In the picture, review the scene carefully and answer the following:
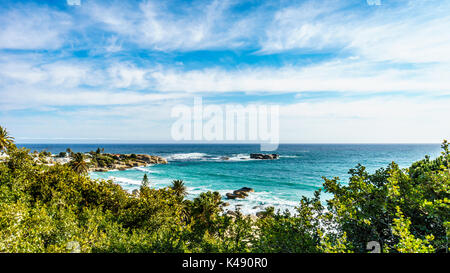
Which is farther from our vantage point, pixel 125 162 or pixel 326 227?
pixel 125 162

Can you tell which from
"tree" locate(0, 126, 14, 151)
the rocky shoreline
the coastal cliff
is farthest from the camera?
the rocky shoreline

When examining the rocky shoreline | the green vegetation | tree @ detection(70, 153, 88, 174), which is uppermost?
the green vegetation

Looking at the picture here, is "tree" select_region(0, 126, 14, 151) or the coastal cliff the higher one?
"tree" select_region(0, 126, 14, 151)

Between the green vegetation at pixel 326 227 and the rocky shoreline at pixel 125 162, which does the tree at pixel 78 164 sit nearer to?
the rocky shoreline at pixel 125 162

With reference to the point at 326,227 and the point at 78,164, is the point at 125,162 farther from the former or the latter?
the point at 326,227

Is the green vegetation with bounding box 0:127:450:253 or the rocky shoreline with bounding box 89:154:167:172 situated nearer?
the green vegetation with bounding box 0:127:450:253

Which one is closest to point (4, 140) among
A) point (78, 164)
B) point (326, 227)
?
point (78, 164)

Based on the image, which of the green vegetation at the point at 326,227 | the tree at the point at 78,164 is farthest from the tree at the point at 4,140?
the green vegetation at the point at 326,227

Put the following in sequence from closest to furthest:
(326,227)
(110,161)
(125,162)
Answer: (326,227)
(110,161)
(125,162)

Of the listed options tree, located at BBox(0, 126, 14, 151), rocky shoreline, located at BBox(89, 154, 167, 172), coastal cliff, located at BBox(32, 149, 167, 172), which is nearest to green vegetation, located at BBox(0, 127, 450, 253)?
tree, located at BBox(0, 126, 14, 151)

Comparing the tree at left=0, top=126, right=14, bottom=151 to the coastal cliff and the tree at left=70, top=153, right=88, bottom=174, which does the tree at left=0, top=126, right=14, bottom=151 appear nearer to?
the tree at left=70, top=153, right=88, bottom=174

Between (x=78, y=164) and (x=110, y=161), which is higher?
(x=78, y=164)
